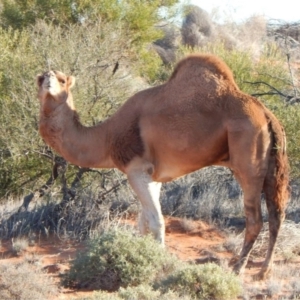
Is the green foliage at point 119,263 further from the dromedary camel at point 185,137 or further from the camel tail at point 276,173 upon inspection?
the camel tail at point 276,173

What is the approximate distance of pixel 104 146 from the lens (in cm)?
1091

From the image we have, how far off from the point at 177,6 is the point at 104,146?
72.5ft

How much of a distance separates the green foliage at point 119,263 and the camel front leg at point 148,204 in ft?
2.29

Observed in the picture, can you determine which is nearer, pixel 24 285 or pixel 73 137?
pixel 24 285

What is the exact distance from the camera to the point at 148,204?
10203 millimetres

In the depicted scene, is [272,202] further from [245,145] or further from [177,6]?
[177,6]

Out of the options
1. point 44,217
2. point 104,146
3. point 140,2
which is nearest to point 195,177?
point 44,217

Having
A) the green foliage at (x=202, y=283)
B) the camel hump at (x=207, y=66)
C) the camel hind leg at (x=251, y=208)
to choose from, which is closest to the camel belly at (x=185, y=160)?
the camel hind leg at (x=251, y=208)

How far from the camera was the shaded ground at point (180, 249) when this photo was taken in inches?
420

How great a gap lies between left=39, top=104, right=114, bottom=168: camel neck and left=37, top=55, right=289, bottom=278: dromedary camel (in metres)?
0.01

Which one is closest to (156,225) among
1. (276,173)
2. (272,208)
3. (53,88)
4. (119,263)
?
(119,263)

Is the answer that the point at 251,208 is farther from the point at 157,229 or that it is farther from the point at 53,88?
the point at 53,88

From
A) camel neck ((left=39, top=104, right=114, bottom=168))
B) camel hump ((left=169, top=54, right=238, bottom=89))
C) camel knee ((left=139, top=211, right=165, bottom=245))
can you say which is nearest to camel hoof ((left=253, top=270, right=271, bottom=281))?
camel knee ((left=139, top=211, right=165, bottom=245))

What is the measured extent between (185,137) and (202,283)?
8.63ft
